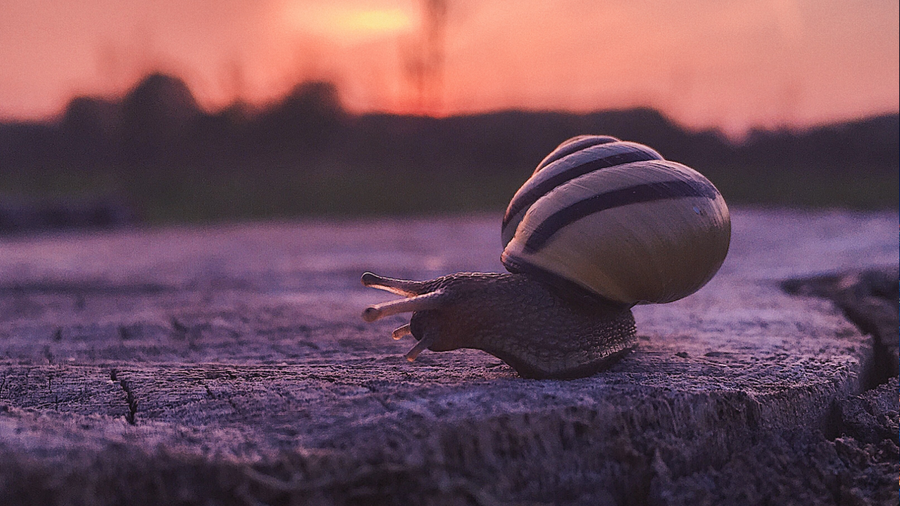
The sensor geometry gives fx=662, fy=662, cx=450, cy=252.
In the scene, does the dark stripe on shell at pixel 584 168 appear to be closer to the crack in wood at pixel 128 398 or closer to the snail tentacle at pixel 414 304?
the snail tentacle at pixel 414 304

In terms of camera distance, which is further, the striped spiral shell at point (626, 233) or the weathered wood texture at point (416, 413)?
the striped spiral shell at point (626, 233)

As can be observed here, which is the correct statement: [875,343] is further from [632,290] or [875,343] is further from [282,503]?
[282,503]

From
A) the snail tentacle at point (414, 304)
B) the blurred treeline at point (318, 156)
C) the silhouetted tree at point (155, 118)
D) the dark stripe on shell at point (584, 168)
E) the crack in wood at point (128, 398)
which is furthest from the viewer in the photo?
the silhouetted tree at point (155, 118)

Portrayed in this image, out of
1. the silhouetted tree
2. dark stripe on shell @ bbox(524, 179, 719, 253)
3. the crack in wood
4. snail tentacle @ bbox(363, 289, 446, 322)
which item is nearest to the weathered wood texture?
the crack in wood

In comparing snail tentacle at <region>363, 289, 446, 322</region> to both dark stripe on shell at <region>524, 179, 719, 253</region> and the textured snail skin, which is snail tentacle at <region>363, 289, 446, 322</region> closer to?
the textured snail skin

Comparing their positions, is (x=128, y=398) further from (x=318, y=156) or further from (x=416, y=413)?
(x=318, y=156)

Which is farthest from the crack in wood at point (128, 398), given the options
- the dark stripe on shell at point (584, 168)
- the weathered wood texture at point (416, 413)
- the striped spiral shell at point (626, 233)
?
the dark stripe on shell at point (584, 168)

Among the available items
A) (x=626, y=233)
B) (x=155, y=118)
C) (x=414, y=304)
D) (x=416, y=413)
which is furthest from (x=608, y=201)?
(x=155, y=118)
